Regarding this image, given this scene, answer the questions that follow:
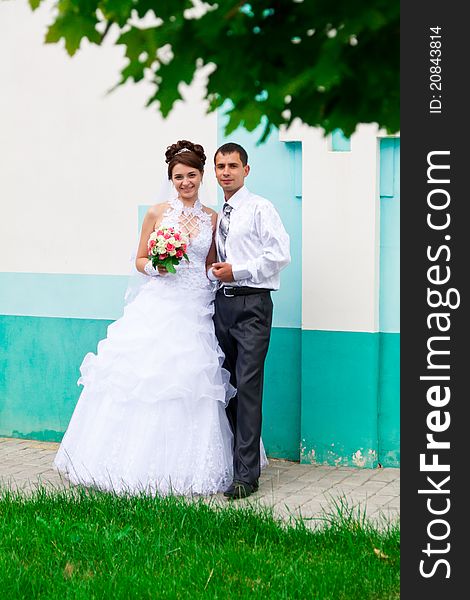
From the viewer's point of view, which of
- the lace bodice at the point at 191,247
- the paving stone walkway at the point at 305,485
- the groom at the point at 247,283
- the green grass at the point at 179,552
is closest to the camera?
the green grass at the point at 179,552

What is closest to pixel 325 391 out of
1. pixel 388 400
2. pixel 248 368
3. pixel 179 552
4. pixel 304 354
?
pixel 304 354

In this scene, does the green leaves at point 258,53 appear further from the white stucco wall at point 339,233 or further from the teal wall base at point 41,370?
the teal wall base at point 41,370

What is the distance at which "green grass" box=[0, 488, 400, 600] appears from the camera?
3861 mm

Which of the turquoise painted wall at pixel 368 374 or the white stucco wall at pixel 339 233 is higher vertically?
the white stucco wall at pixel 339 233

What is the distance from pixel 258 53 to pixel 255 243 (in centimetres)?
361

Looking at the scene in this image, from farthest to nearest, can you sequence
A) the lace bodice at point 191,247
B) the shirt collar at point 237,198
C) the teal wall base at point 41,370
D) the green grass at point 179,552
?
the teal wall base at point 41,370 → the lace bodice at point 191,247 → the shirt collar at point 237,198 → the green grass at point 179,552

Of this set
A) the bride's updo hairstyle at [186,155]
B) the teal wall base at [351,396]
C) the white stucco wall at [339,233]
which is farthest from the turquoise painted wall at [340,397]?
the bride's updo hairstyle at [186,155]

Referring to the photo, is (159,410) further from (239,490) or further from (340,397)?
(340,397)

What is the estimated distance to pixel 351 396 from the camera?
247 inches

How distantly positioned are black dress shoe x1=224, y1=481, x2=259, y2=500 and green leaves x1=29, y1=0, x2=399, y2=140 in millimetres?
3611

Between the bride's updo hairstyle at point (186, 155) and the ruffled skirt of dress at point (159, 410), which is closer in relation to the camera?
the ruffled skirt of dress at point (159, 410)

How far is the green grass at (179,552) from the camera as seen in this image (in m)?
3.86

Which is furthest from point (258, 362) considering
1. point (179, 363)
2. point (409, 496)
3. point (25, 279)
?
point (409, 496)

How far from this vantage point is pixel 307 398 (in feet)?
20.9
